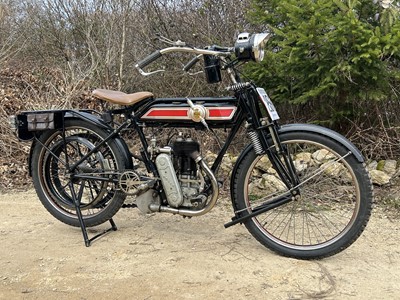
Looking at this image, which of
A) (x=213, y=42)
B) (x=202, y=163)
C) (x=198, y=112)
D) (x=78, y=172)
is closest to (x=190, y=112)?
(x=198, y=112)

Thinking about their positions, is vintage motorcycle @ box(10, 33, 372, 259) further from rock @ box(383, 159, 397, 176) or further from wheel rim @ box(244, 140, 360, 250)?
rock @ box(383, 159, 397, 176)

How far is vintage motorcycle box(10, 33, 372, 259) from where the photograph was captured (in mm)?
2926

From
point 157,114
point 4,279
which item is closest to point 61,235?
point 4,279

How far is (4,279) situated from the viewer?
287 centimetres

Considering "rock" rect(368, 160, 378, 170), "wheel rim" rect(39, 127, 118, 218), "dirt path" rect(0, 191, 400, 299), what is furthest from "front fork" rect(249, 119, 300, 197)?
"rock" rect(368, 160, 378, 170)

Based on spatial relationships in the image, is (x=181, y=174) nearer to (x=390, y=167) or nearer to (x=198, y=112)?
(x=198, y=112)

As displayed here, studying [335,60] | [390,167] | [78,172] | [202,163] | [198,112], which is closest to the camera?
[198,112]

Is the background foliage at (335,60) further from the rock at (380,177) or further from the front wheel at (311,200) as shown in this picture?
the front wheel at (311,200)

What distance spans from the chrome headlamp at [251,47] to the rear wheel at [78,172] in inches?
48.9

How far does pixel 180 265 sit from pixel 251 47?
5.10 feet

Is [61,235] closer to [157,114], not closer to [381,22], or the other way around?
[157,114]

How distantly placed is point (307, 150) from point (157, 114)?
1352mm

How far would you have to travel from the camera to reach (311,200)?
12.0ft

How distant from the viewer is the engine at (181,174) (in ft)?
10.3
